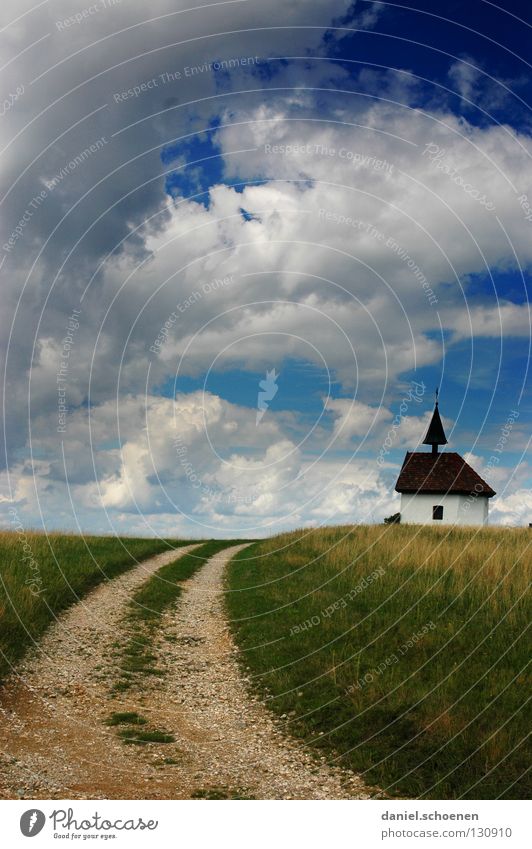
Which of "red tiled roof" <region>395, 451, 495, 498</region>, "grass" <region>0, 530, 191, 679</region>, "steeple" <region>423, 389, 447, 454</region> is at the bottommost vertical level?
"grass" <region>0, 530, 191, 679</region>

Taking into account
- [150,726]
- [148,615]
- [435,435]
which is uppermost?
[435,435]

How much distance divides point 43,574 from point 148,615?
4099mm

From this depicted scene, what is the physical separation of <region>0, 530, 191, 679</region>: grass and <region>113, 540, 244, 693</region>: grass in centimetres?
173

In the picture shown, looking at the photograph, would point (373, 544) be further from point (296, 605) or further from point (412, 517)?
point (412, 517)

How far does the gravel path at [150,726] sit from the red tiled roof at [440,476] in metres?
39.7

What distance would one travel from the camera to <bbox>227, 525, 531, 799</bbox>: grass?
9273 mm

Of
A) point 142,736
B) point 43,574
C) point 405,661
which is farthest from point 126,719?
point 43,574

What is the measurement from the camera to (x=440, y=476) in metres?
55.0

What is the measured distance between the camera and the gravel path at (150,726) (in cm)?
875

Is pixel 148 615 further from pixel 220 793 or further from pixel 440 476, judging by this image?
pixel 440 476

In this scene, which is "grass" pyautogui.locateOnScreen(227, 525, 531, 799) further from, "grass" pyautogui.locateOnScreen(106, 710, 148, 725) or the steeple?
the steeple

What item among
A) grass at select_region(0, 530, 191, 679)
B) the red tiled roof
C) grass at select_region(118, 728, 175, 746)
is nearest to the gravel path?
grass at select_region(118, 728, 175, 746)

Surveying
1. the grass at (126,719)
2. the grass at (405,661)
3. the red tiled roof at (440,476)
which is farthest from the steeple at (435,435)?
the grass at (126,719)

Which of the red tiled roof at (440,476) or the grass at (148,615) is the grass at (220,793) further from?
the red tiled roof at (440,476)
